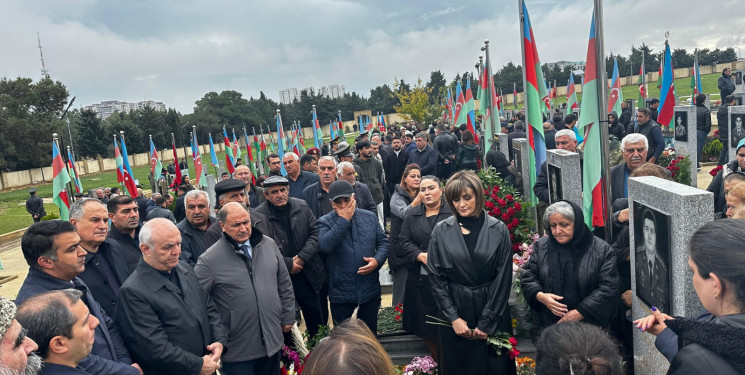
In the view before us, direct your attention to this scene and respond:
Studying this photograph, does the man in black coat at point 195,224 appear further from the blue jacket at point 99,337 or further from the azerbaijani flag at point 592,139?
the azerbaijani flag at point 592,139

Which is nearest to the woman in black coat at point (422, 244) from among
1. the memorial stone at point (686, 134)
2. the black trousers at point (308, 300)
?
the black trousers at point (308, 300)

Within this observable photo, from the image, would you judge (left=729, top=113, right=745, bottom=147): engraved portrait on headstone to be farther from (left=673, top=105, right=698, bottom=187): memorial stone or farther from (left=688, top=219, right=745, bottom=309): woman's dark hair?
(left=688, top=219, right=745, bottom=309): woman's dark hair

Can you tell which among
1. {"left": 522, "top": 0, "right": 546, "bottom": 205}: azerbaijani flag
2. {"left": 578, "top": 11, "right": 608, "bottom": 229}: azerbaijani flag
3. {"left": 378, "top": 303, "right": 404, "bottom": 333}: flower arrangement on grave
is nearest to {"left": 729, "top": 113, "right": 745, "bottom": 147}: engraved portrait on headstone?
{"left": 522, "top": 0, "right": 546, "bottom": 205}: azerbaijani flag

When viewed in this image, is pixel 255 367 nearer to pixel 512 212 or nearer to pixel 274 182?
pixel 274 182

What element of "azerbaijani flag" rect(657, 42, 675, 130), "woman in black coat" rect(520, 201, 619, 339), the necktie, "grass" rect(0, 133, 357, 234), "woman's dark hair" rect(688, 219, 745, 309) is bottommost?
"grass" rect(0, 133, 357, 234)

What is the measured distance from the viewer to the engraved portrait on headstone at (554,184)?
6.08 meters

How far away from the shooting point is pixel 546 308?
4062 millimetres

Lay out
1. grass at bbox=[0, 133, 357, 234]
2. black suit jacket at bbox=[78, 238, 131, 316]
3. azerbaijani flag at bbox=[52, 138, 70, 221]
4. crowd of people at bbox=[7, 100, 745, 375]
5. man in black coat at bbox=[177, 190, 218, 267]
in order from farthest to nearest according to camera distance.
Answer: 1. grass at bbox=[0, 133, 357, 234]
2. azerbaijani flag at bbox=[52, 138, 70, 221]
3. man in black coat at bbox=[177, 190, 218, 267]
4. black suit jacket at bbox=[78, 238, 131, 316]
5. crowd of people at bbox=[7, 100, 745, 375]

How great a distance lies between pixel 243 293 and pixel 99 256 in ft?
4.09

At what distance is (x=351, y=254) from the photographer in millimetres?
4984

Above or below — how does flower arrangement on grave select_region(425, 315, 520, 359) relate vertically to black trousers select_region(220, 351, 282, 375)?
above

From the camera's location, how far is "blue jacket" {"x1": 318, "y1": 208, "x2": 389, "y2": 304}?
4.95m

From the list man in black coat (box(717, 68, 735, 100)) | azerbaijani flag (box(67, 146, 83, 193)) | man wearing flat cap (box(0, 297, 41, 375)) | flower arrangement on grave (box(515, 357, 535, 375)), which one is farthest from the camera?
man in black coat (box(717, 68, 735, 100))

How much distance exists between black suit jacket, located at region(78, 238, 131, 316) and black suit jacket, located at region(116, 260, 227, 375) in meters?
0.67
